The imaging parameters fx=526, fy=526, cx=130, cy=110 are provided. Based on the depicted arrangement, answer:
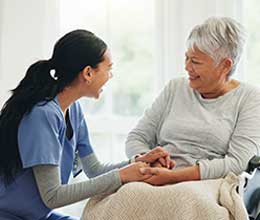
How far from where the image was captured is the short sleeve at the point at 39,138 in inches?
66.0

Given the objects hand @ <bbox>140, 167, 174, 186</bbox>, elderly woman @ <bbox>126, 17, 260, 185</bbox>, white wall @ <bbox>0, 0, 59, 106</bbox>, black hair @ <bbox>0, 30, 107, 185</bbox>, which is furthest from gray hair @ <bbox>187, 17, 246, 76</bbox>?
white wall @ <bbox>0, 0, 59, 106</bbox>

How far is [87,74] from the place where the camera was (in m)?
1.81

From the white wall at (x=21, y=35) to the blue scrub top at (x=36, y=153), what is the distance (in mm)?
936

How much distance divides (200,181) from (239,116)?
0.34 m

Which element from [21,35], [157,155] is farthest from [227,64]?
[21,35]

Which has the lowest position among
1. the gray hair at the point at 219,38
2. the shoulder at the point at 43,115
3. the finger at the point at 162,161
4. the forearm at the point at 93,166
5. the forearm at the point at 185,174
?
the forearm at the point at 93,166

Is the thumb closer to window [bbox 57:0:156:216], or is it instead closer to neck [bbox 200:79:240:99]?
neck [bbox 200:79:240:99]

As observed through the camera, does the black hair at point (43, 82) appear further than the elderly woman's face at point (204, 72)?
No

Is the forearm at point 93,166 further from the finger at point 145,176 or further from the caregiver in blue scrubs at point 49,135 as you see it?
the finger at point 145,176

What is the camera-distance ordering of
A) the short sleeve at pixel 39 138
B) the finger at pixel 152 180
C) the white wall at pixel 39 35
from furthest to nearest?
1. the white wall at pixel 39 35
2. the finger at pixel 152 180
3. the short sleeve at pixel 39 138

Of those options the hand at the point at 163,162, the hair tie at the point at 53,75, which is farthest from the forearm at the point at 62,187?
the hair tie at the point at 53,75

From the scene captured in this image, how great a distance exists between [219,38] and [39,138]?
762mm

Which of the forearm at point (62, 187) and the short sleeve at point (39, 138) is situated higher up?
the short sleeve at point (39, 138)

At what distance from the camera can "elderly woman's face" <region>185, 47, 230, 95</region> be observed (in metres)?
1.98
